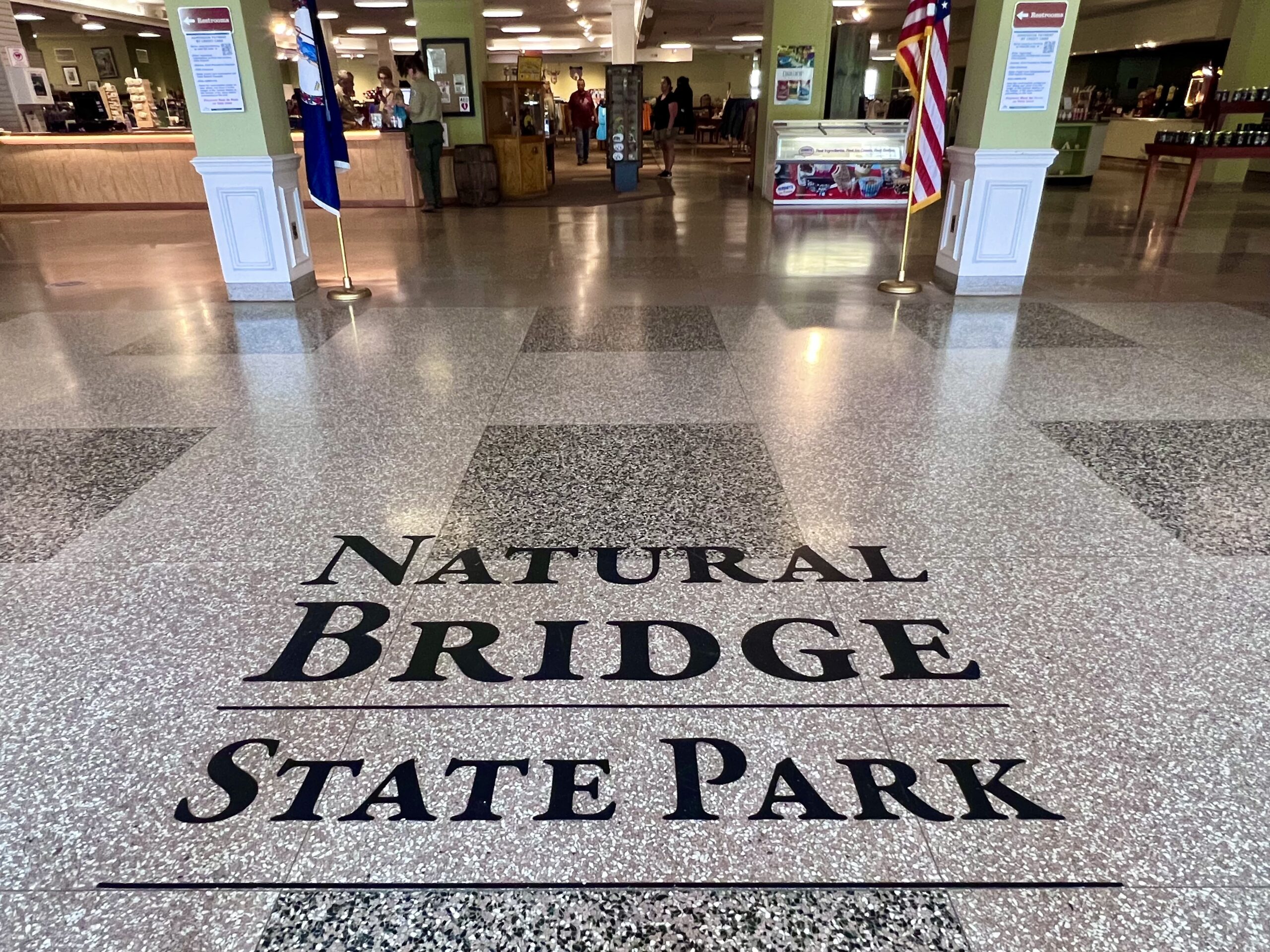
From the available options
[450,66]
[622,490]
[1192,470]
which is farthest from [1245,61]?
[622,490]

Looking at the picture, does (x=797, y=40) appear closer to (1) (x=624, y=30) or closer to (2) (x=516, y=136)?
(2) (x=516, y=136)

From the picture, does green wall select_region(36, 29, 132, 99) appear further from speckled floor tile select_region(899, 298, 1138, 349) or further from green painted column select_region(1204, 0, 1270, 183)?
green painted column select_region(1204, 0, 1270, 183)

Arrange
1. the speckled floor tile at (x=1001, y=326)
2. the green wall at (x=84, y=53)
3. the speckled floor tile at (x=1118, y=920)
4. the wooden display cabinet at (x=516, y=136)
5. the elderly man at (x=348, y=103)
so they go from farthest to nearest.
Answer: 1. the green wall at (x=84, y=53)
2. the elderly man at (x=348, y=103)
3. the wooden display cabinet at (x=516, y=136)
4. the speckled floor tile at (x=1001, y=326)
5. the speckled floor tile at (x=1118, y=920)

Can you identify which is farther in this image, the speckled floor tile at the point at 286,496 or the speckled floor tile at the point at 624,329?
the speckled floor tile at the point at 624,329

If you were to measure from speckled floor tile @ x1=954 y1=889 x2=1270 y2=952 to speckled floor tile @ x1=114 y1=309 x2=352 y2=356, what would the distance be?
437 cm

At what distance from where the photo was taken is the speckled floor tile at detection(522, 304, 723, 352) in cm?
466

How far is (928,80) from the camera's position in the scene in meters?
5.23

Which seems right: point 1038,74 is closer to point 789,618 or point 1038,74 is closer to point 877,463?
point 877,463

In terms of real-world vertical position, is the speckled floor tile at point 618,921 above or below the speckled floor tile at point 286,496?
below

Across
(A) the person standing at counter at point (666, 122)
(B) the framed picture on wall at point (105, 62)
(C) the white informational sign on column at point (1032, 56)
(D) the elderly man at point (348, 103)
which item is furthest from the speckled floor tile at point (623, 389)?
(B) the framed picture on wall at point (105, 62)

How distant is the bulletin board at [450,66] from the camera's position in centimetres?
1082

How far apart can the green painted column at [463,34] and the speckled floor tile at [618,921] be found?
Result: 1138cm

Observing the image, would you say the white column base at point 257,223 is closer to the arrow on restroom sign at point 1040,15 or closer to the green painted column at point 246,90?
the green painted column at point 246,90

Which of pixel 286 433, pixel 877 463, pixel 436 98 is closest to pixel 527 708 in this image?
pixel 877 463
